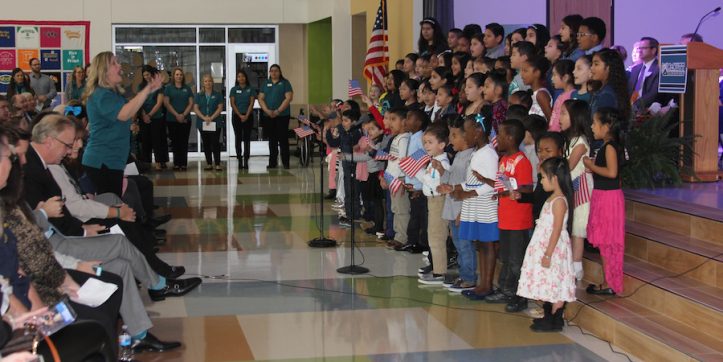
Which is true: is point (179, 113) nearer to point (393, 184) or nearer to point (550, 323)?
point (393, 184)

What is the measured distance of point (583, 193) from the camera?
6.40 metres

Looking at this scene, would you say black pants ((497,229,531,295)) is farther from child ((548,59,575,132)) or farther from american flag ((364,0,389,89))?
american flag ((364,0,389,89))

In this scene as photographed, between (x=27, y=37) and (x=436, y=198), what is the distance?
14.3m

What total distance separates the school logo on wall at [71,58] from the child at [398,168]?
1221 centimetres

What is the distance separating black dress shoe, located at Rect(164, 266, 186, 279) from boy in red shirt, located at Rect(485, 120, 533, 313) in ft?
8.19

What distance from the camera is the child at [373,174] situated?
9352 mm

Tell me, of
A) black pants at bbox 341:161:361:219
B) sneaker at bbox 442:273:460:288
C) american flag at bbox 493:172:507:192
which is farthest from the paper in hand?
black pants at bbox 341:161:361:219

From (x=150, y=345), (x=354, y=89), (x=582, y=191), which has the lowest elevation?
(x=150, y=345)

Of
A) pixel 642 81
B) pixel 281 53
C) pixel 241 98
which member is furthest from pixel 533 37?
pixel 281 53

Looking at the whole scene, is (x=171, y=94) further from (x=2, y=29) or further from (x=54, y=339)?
(x=54, y=339)

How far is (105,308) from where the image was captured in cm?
485

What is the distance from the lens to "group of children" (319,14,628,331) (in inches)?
234

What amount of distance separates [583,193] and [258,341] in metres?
2.40

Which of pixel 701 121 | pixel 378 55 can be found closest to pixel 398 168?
pixel 701 121
